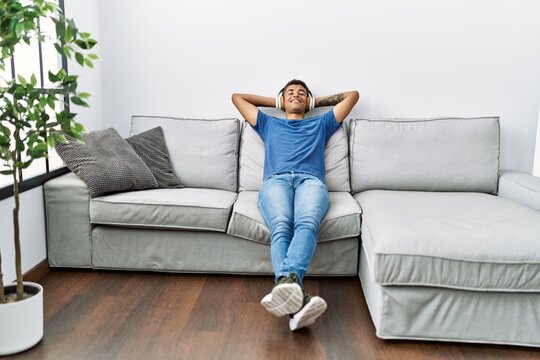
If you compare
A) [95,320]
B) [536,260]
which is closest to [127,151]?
[95,320]

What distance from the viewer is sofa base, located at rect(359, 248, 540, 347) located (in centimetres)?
206

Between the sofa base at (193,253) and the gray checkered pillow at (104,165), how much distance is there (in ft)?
0.85

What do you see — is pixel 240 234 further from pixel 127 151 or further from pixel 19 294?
pixel 19 294

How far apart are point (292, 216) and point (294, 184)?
15.1 inches

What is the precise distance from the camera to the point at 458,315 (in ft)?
6.82

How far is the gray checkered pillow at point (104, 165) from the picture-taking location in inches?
108

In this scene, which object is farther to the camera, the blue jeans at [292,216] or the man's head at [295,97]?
the man's head at [295,97]

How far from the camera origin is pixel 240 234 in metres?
2.69

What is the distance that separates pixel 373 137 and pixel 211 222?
123 centimetres

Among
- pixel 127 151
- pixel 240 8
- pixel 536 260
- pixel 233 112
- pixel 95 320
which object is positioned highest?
pixel 240 8

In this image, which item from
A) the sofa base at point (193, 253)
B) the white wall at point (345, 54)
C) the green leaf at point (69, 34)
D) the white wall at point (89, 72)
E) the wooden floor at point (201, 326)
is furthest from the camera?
the white wall at point (345, 54)

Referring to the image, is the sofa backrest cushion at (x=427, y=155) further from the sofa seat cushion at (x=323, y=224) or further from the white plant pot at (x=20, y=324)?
the white plant pot at (x=20, y=324)

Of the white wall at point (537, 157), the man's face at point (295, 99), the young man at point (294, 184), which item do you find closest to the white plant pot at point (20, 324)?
the young man at point (294, 184)

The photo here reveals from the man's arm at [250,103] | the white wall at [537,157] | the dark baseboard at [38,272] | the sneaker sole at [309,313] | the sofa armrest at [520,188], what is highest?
the man's arm at [250,103]
